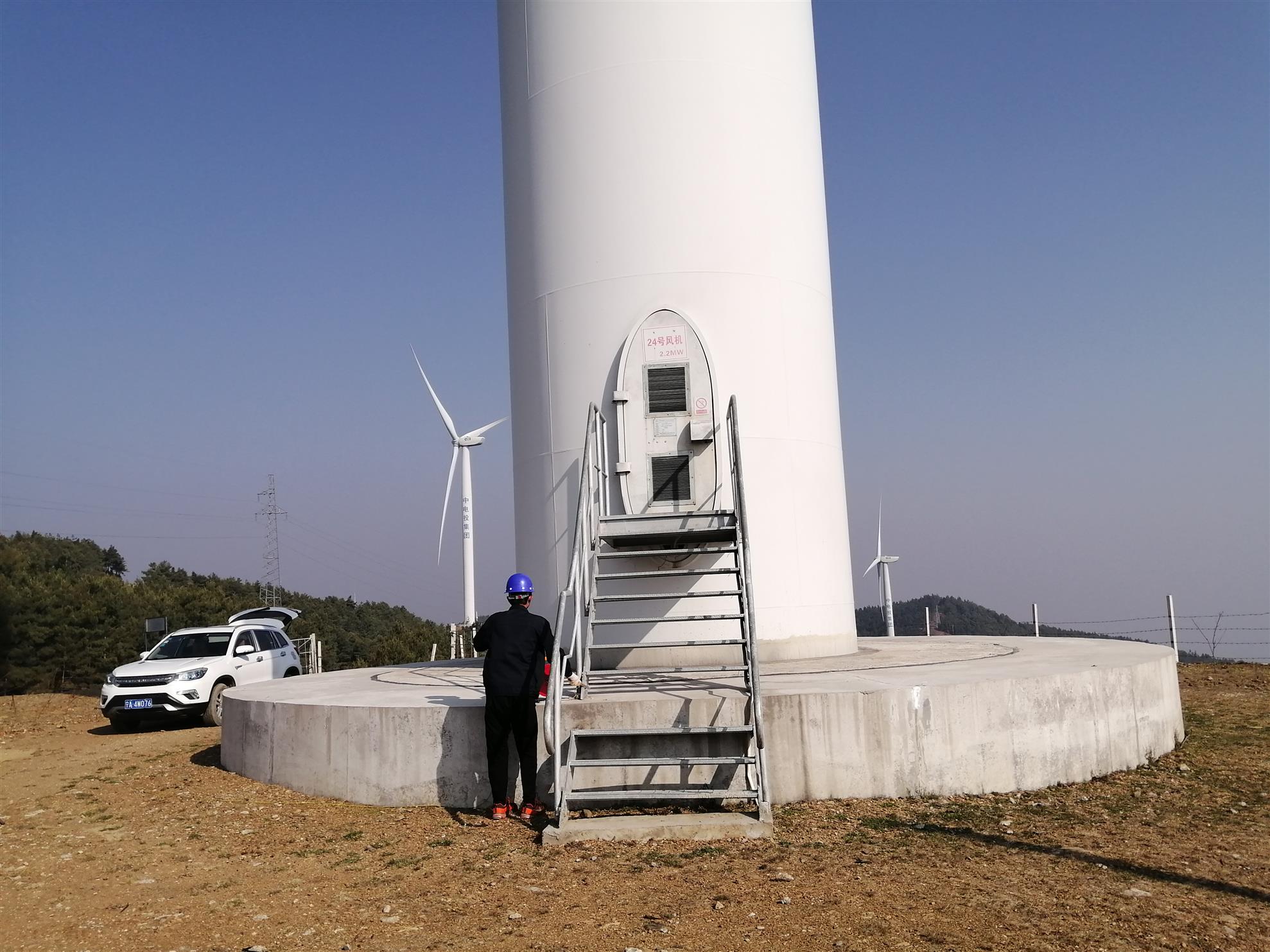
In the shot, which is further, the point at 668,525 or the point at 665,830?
the point at 668,525

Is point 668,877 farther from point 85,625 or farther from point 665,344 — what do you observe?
point 85,625

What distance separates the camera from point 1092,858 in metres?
6.41

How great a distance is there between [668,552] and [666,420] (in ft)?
5.49

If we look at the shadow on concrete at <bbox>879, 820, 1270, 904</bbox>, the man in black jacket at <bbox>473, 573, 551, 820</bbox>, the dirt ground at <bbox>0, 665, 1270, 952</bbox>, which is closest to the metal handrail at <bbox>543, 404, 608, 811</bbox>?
the man in black jacket at <bbox>473, 573, 551, 820</bbox>

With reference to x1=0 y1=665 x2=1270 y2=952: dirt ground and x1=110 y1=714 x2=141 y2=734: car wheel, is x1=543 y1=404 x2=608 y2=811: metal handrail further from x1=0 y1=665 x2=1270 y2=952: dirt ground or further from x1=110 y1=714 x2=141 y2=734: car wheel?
x1=110 y1=714 x2=141 y2=734: car wheel

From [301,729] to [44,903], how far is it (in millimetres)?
2786

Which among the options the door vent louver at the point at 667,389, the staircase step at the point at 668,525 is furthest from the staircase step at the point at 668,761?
the door vent louver at the point at 667,389

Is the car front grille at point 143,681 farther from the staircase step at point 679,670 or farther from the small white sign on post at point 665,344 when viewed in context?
the small white sign on post at point 665,344

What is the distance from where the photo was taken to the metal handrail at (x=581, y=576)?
7500 mm

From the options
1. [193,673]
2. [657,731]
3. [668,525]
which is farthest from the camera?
[193,673]

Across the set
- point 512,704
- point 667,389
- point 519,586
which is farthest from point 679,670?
point 667,389

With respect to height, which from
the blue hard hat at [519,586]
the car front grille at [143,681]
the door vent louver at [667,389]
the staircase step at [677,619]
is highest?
the door vent louver at [667,389]

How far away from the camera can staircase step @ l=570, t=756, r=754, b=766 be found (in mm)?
7180

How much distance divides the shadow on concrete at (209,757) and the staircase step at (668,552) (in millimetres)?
4649
